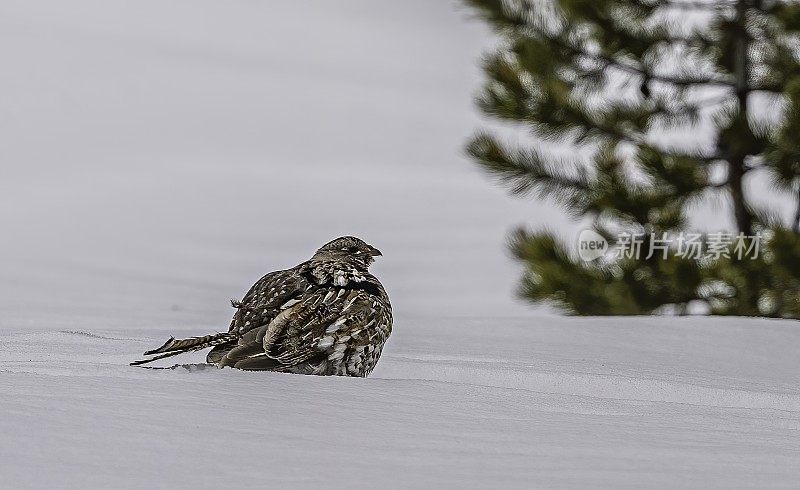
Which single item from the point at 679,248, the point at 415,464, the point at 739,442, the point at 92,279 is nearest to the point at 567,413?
the point at 739,442

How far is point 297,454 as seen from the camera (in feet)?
5.74

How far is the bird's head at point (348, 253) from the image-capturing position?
289 centimetres

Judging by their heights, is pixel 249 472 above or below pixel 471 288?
below

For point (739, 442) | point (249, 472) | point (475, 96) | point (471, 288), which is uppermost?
point (475, 96)

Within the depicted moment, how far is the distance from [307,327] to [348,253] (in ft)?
1.31

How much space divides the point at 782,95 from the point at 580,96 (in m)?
1.50

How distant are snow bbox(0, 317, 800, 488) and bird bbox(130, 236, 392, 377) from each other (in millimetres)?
112

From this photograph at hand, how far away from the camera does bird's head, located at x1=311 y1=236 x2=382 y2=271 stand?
289 cm

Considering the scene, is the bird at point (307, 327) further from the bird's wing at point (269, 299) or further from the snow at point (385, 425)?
the snow at point (385, 425)

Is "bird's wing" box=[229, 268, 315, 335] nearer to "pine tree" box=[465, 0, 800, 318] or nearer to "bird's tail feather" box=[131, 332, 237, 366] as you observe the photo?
"bird's tail feather" box=[131, 332, 237, 366]

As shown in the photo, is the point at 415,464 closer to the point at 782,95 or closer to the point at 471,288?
the point at 782,95

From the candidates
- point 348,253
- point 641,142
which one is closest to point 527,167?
point 641,142

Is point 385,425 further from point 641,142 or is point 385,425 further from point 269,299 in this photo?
point 641,142

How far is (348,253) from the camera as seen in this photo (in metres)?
2.92
